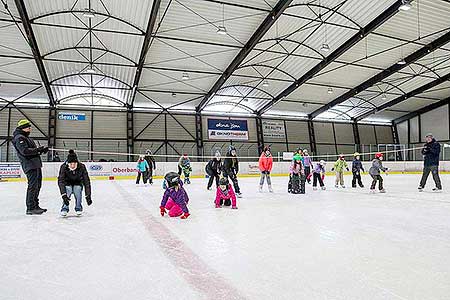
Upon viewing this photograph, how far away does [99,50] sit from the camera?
17.9 m

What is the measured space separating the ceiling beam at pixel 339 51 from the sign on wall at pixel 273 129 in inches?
70.0

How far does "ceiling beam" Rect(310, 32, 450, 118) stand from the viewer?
18438 mm

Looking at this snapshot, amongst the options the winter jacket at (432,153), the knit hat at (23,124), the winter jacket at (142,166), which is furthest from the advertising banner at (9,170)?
the winter jacket at (432,153)

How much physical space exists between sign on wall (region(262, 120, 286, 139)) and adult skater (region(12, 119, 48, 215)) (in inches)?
1002

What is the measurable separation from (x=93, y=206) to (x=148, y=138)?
20.4m

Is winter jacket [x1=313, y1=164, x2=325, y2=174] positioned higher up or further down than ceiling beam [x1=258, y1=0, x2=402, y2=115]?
further down

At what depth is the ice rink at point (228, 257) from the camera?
2023 mm

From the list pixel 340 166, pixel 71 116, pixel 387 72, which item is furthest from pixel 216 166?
pixel 71 116

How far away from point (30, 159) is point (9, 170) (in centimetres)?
1492

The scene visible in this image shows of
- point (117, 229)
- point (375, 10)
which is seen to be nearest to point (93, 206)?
point (117, 229)

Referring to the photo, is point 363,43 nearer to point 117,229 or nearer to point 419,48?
point 419,48

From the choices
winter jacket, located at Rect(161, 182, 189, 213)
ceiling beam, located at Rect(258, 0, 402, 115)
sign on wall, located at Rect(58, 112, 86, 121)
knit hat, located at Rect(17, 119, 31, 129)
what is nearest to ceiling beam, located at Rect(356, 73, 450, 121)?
ceiling beam, located at Rect(258, 0, 402, 115)

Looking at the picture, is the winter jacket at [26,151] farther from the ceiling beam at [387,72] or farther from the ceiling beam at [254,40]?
the ceiling beam at [387,72]

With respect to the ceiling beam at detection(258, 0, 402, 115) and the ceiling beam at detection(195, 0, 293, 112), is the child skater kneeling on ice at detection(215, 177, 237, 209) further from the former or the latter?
the ceiling beam at detection(258, 0, 402, 115)
